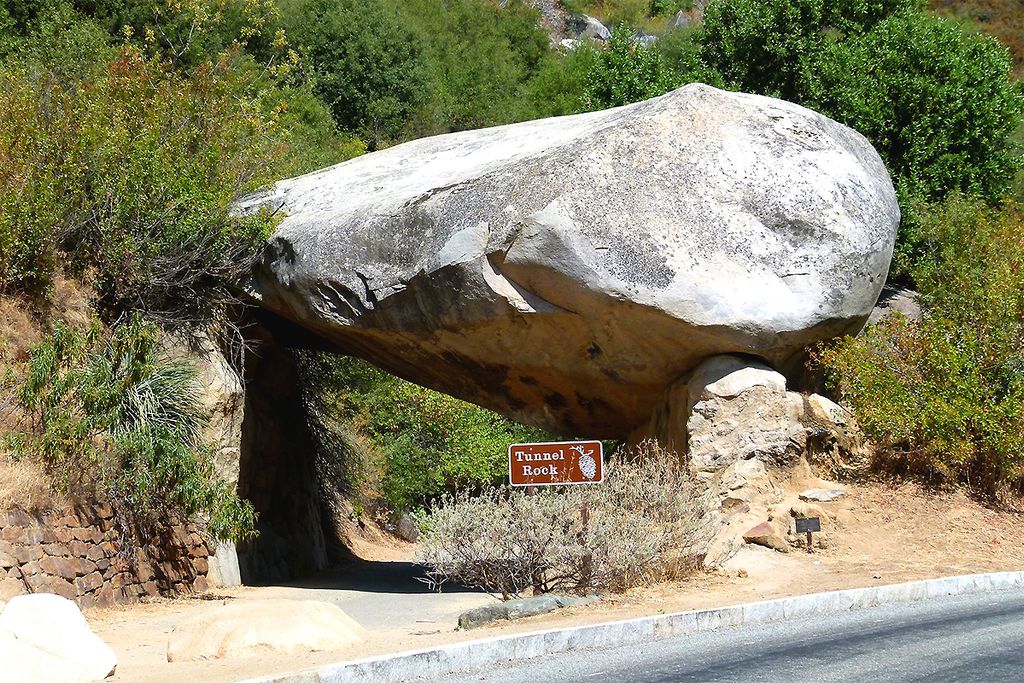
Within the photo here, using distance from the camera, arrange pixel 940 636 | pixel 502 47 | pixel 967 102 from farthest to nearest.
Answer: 1. pixel 502 47
2. pixel 967 102
3. pixel 940 636

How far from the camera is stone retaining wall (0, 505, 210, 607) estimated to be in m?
10.9

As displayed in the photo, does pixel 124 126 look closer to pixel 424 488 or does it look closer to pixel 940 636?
pixel 940 636

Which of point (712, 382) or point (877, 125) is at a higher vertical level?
point (877, 125)

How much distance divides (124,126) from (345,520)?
11.7 meters

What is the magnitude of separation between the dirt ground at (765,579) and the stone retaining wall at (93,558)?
0.34m

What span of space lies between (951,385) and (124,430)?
8.92m

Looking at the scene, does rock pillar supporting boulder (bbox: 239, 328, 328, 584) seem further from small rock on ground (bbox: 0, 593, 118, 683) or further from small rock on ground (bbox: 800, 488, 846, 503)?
small rock on ground (bbox: 0, 593, 118, 683)

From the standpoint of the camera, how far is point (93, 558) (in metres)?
12.1

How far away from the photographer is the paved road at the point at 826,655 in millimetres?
6641

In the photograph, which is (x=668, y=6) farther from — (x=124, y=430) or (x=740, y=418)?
(x=124, y=430)

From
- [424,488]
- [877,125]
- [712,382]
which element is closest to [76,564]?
[712,382]

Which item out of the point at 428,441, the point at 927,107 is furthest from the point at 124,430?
the point at 927,107

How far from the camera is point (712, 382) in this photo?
42.6ft

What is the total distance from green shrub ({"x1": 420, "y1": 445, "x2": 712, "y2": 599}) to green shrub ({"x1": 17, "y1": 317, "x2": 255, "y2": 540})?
3122 mm
